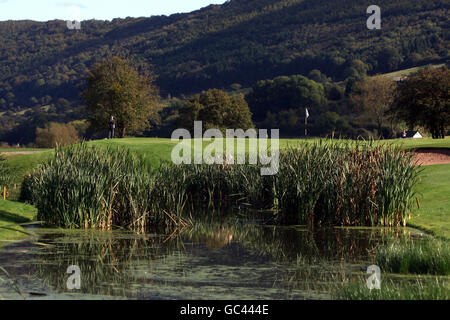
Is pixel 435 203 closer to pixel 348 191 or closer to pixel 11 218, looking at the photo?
pixel 348 191

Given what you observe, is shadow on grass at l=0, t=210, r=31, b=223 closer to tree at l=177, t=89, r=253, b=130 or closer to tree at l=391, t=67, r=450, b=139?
tree at l=391, t=67, r=450, b=139

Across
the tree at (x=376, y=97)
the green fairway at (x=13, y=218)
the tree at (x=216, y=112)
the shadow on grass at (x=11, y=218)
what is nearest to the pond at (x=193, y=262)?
the green fairway at (x=13, y=218)

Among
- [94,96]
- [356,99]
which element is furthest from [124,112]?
[356,99]

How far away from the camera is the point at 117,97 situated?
57.3m

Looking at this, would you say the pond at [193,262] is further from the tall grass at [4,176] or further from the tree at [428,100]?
the tree at [428,100]

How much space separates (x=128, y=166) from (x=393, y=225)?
8614mm

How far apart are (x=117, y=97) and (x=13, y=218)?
124 feet

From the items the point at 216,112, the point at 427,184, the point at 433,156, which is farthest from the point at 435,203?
the point at 216,112

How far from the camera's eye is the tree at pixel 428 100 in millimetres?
54938

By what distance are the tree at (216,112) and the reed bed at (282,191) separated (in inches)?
2499

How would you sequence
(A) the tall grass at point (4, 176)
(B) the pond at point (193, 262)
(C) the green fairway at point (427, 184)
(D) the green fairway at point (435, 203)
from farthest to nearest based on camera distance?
(A) the tall grass at point (4, 176) < (C) the green fairway at point (427, 184) < (D) the green fairway at point (435, 203) < (B) the pond at point (193, 262)

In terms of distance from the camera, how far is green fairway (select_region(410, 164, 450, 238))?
19.5 m

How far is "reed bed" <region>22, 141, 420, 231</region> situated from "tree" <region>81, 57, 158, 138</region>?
36.1 m
